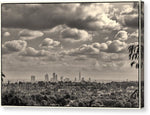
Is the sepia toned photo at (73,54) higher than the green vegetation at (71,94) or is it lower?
higher

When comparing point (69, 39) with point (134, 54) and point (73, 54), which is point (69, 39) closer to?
point (73, 54)

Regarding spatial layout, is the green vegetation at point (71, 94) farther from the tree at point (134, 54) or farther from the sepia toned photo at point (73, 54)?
the tree at point (134, 54)

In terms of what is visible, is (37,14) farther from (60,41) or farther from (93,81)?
(93,81)

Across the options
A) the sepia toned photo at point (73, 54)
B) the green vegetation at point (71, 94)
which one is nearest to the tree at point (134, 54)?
the sepia toned photo at point (73, 54)

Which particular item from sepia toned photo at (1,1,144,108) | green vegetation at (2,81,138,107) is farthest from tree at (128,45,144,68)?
green vegetation at (2,81,138,107)

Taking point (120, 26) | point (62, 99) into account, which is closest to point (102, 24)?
point (120, 26)

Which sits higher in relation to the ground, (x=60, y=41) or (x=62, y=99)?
(x=60, y=41)

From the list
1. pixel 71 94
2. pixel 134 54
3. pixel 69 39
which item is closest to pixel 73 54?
pixel 69 39
